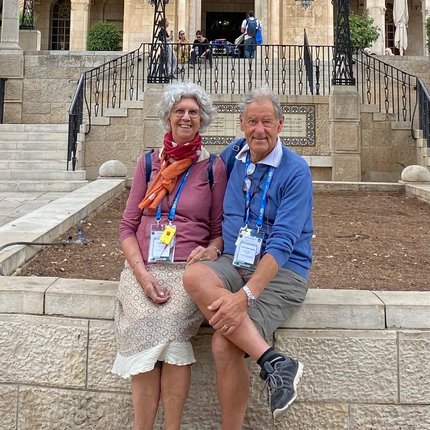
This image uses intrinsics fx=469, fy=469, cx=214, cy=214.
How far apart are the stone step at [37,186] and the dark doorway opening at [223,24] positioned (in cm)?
1969

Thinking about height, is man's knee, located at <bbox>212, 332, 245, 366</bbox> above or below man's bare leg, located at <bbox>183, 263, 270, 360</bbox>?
below

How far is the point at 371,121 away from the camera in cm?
1204

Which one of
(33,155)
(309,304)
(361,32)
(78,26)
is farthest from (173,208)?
(78,26)

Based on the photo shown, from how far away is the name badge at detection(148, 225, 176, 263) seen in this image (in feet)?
8.32

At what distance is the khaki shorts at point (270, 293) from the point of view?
94.2 inches

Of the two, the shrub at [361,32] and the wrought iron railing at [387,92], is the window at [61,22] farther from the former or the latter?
the wrought iron railing at [387,92]

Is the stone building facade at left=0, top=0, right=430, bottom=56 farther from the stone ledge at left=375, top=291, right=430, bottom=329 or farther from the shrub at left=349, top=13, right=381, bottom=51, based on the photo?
the stone ledge at left=375, top=291, right=430, bottom=329

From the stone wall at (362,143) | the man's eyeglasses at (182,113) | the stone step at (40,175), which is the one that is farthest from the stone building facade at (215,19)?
the man's eyeglasses at (182,113)

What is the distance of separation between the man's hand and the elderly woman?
215 millimetres

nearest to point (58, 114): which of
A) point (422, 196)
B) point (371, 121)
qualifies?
point (371, 121)

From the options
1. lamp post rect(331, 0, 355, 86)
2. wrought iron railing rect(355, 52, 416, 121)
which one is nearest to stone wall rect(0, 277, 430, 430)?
lamp post rect(331, 0, 355, 86)

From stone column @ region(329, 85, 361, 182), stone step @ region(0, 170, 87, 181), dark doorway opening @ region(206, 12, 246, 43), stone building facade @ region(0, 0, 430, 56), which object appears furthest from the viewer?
dark doorway opening @ region(206, 12, 246, 43)

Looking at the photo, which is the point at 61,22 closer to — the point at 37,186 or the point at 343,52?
the point at 343,52

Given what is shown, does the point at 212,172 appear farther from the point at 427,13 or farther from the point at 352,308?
the point at 427,13
